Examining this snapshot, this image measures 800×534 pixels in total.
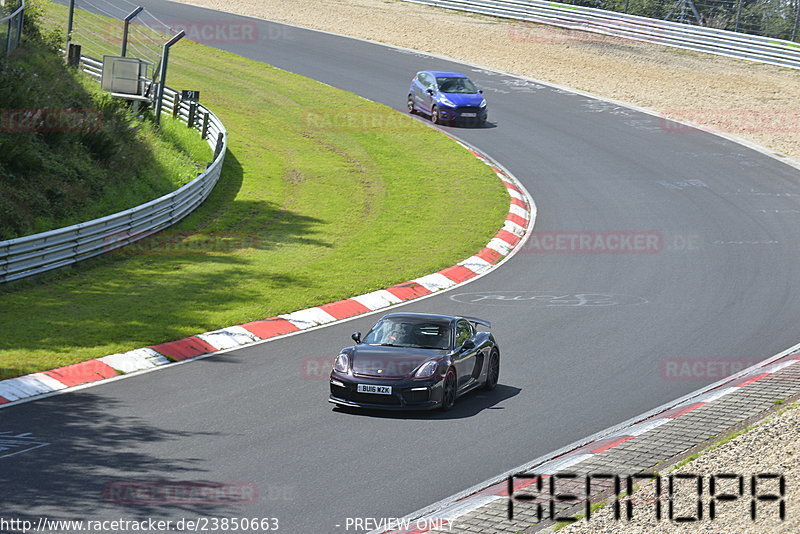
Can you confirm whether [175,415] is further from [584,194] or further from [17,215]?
[584,194]

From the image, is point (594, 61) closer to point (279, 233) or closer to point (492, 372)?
point (279, 233)

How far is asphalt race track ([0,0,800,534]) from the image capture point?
36.4ft

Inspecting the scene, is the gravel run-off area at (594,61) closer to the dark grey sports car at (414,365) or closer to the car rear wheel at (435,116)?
the car rear wheel at (435,116)

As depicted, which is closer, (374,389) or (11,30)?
(374,389)

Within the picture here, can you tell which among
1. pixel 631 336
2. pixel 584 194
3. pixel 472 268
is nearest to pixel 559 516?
pixel 631 336

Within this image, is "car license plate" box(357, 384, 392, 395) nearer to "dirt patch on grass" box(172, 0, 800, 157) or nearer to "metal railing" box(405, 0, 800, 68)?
"dirt patch on grass" box(172, 0, 800, 157)

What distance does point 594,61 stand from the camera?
164ft

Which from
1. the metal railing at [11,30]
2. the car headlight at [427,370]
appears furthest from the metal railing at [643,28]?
the car headlight at [427,370]

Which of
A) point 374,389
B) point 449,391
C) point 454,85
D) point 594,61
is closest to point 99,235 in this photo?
point 374,389

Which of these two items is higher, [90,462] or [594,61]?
[594,61]

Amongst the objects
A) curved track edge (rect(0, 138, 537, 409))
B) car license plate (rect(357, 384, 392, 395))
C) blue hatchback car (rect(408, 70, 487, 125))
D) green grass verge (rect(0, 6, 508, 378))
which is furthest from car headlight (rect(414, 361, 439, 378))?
blue hatchback car (rect(408, 70, 487, 125))

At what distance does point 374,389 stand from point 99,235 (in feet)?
35.4

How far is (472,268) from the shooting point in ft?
78.8

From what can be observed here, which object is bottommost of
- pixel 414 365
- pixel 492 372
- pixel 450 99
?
pixel 492 372
